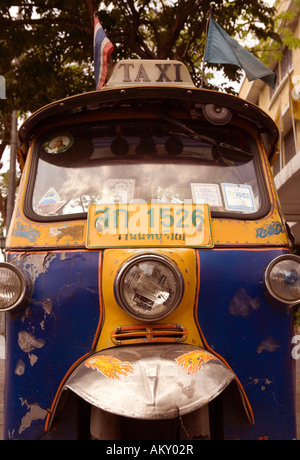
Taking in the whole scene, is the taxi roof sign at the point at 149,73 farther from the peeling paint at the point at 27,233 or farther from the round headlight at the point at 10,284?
the round headlight at the point at 10,284

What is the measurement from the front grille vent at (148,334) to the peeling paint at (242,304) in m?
0.29

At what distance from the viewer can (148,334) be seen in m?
2.11

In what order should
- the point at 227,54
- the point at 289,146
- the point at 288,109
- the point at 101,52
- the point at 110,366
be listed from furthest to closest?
the point at 289,146 < the point at 288,109 < the point at 101,52 < the point at 227,54 < the point at 110,366

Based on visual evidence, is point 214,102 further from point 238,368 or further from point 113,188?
point 238,368

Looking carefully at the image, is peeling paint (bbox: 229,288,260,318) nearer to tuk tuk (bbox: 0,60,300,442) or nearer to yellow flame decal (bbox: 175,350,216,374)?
tuk tuk (bbox: 0,60,300,442)

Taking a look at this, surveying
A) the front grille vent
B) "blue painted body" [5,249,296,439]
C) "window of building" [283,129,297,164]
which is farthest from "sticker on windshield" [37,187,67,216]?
"window of building" [283,129,297,164]

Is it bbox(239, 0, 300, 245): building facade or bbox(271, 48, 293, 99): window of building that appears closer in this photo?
bbox(239, 0, 300, 245): building facade

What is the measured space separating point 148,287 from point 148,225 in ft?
1.24

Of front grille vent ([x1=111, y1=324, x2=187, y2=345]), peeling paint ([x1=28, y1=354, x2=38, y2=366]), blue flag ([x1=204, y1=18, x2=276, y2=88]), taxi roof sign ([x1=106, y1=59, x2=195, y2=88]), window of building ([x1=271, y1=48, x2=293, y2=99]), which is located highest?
window of building ([x1=271, y1=48, x2=293, y2=99])

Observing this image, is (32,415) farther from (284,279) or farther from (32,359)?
(284,279)

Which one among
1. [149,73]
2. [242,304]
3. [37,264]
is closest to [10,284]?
[37,264]

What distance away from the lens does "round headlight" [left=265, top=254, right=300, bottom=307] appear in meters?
2.21

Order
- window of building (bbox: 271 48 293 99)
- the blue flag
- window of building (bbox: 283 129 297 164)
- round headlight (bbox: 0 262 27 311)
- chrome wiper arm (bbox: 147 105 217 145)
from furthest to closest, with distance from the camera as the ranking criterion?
window of building (bbox: 283 129 297 164) < window of building (bbox: 271 48 293 99) < the blue flag < chrome wiper arm (bbox: 147 105 217 145) < round headlight (bbox: 0 262 27 311)

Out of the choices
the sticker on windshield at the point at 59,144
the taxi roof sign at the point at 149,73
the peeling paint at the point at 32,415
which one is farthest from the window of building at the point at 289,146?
the peeling paint at the point at 32,415
